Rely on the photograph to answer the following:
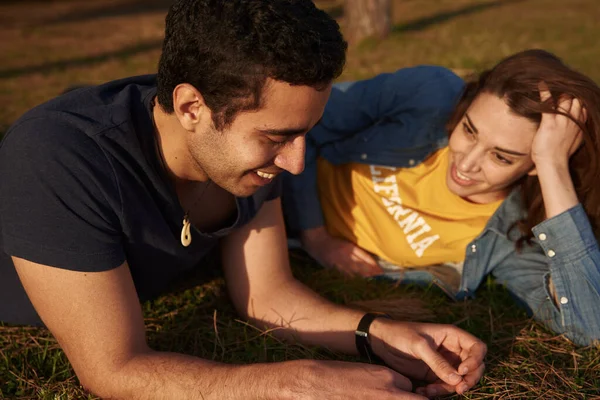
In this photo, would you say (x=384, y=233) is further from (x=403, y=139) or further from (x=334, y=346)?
(x=334, y=346)

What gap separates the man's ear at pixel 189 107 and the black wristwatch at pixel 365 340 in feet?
3.83

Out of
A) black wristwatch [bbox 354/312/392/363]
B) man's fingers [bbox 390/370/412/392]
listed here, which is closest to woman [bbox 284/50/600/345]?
black wristwatch [bbox 354/312/392/363]

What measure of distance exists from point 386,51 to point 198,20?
746 cm

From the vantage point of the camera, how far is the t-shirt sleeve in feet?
7.78

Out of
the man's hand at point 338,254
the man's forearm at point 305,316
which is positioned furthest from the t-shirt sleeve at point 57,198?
the man's hand at point 338,254

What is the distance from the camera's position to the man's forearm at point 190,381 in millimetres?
2404

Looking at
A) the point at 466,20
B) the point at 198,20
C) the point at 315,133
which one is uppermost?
the point at 198,20

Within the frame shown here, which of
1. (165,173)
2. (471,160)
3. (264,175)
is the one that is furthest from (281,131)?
(471,160)

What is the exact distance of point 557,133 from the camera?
3287 millimetres

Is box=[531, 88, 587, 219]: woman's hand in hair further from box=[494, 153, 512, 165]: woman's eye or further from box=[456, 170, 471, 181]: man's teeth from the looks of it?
box=[456, 170, 471, 181]: man's teeth

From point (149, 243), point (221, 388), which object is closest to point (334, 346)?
point (221, 388)

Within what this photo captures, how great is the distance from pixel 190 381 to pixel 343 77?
5.85m

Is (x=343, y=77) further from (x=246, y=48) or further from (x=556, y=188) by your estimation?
(x=246, y=48)

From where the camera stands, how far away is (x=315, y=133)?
424 centimetres
